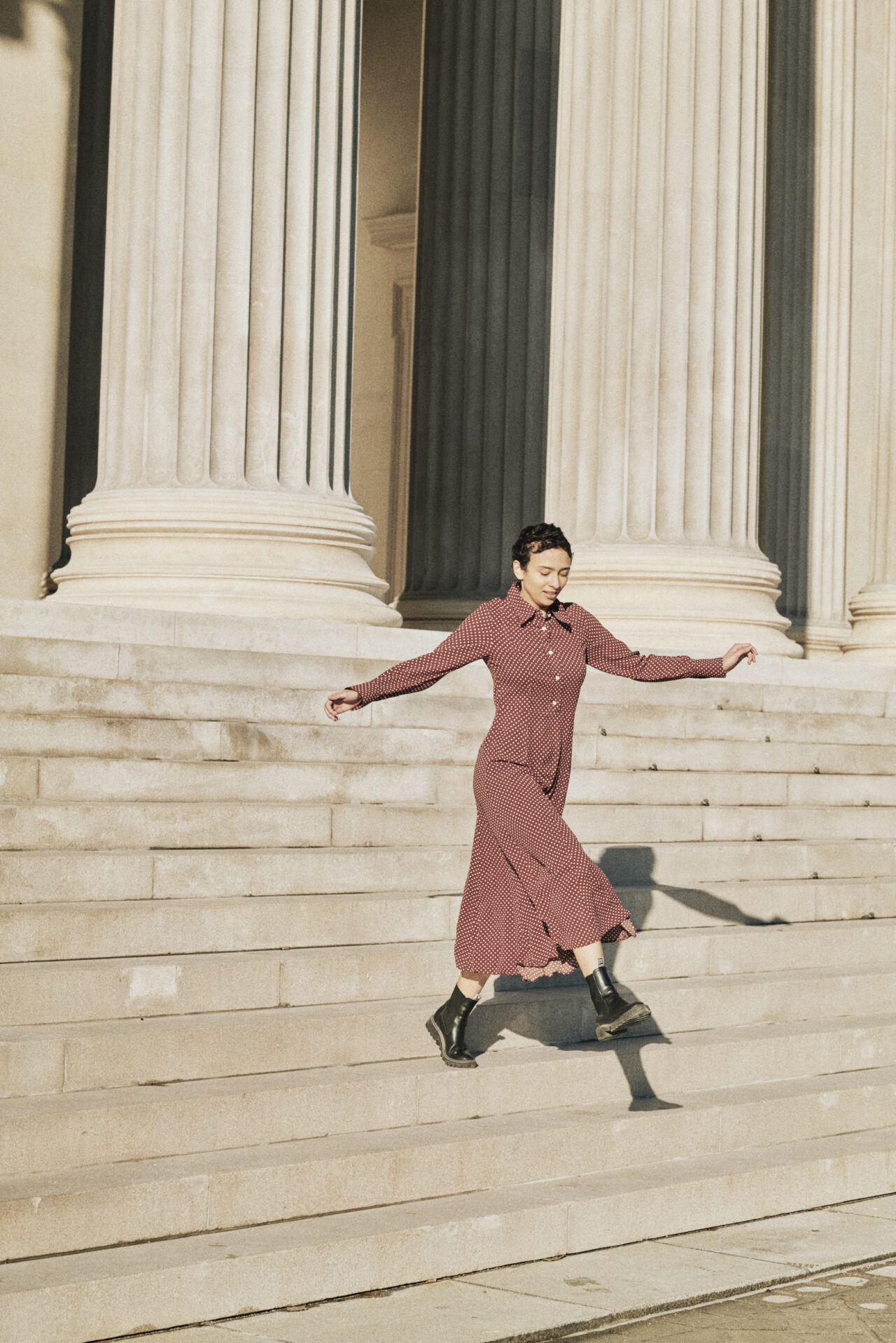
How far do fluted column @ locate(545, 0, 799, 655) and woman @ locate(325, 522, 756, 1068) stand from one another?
746 centimetres

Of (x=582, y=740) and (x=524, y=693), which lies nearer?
(x=524, y=693)

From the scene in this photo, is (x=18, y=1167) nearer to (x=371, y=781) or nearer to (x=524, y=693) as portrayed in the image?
(x=524, y=693)

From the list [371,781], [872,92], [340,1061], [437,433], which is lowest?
[340,1061]

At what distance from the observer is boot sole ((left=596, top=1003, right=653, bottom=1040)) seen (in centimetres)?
738

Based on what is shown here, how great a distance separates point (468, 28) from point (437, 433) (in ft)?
13.6

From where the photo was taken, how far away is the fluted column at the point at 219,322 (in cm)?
1251

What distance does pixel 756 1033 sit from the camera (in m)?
9.62

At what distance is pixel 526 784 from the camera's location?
814 cm

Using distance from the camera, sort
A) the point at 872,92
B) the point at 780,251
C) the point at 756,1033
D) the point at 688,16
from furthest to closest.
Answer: the point at 872,92
the point at 780,251
the point at 688,16
the point at 756,1033

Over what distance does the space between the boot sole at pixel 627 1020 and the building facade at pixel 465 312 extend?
5582 mm

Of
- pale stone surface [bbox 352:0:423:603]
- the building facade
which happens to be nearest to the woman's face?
the building facade

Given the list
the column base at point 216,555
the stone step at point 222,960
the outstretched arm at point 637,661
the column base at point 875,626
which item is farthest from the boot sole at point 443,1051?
the column base at point 875,626

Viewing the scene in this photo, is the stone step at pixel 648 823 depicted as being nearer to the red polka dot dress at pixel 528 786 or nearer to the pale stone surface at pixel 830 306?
the red polka dot dress at pixel 528 786

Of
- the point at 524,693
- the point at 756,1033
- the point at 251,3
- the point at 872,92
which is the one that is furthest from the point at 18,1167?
the point at 872,92
